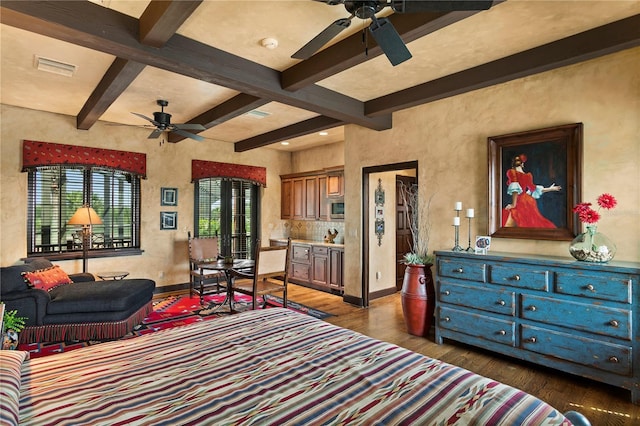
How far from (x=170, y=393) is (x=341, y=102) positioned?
11.7 feet

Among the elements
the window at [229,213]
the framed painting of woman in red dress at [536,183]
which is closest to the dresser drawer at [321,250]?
the window at [229,213]

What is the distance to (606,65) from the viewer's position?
297 centimetres

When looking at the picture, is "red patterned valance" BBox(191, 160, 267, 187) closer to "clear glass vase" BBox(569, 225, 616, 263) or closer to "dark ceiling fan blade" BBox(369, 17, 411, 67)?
"dark ceiling fan blade" BBox(369, 17, 411, 67)

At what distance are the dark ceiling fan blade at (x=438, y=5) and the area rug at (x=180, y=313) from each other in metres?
3.84

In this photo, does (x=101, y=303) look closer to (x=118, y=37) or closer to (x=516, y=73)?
(x=118, y=37)

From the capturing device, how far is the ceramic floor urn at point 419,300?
3.88 m

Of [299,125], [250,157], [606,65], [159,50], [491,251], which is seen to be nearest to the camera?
[159,50]

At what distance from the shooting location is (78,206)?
17.5 feet

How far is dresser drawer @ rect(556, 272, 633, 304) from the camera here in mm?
2529

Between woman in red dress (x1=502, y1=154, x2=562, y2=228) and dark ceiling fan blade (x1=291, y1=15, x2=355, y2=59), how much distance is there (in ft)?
8.14

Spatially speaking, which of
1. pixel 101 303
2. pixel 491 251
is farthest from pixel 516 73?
pixel 101 303

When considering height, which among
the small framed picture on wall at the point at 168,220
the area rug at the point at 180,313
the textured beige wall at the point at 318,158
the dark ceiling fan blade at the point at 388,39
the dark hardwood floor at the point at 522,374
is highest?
the textured beige wall at the point at 318,158

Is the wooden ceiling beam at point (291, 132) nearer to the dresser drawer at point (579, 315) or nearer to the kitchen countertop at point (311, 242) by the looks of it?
the kitchen countertop at point (311, 242)

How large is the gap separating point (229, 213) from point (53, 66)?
397cm
